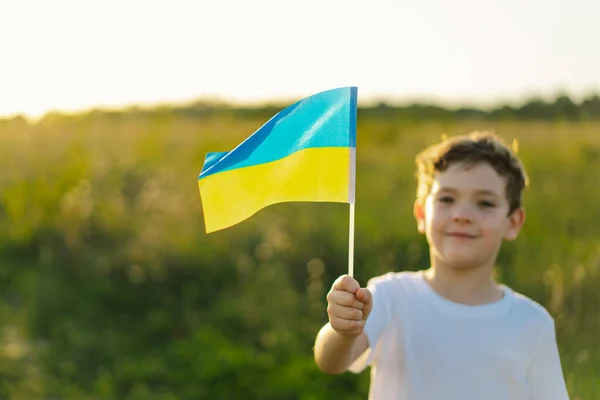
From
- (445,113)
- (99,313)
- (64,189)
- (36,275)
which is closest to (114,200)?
(64,189)

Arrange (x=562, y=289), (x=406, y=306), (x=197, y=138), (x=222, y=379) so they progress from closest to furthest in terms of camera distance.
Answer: (x=406, y=306) → (x=222, y=379) → (x=562, y=289) → (x=197, y=138)

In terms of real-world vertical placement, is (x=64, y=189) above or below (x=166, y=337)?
above

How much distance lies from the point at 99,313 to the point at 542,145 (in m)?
6.73

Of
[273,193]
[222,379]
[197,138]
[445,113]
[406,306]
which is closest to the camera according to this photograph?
[273,193]

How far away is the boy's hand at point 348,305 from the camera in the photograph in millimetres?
2107

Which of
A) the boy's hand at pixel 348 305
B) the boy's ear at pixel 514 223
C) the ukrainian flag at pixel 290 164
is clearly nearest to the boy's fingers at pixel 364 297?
the boy's hand at pixel 348 305

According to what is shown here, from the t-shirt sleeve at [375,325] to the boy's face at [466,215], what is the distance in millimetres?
192

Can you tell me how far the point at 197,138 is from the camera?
10.8 metres

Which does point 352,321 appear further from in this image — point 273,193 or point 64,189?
point 64,189

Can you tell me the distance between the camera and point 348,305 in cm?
212

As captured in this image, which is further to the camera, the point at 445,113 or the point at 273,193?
the point at 445,113

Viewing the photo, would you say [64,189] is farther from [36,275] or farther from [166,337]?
[166,337]

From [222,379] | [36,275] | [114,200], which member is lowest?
[222,379]

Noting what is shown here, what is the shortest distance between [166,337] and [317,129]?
11.2ft
